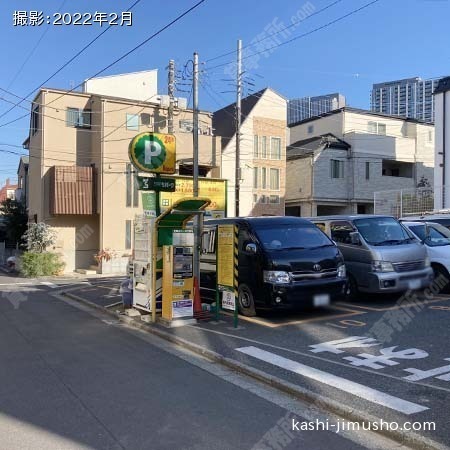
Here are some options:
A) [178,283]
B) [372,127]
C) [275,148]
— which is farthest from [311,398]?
[372,127]

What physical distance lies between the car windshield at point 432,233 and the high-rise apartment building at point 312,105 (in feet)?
89.9

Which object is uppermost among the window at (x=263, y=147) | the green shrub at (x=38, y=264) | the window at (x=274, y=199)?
the window at (x=263, y=147)

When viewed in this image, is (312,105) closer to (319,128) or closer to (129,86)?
(319,128)

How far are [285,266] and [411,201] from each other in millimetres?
17139

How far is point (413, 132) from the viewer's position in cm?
4169

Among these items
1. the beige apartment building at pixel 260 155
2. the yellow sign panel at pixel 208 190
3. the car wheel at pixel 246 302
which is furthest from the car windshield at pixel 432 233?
the beige apartment building at pixel 260 155

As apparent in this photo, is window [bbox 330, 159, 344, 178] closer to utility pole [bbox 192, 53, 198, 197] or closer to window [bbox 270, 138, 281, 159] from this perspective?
window [bbox 270, 138, 281, 159]

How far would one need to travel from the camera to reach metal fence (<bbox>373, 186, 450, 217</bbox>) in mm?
23828

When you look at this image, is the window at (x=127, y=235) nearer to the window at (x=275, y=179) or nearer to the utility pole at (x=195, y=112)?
the window at (x=275, y=179)

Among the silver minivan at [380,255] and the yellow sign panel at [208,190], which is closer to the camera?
the silver minivan at [380,255]

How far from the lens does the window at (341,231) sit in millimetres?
11484

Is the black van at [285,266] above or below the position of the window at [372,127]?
below

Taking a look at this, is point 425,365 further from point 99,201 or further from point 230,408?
point 99,201

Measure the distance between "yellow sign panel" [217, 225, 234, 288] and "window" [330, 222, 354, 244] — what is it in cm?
342
